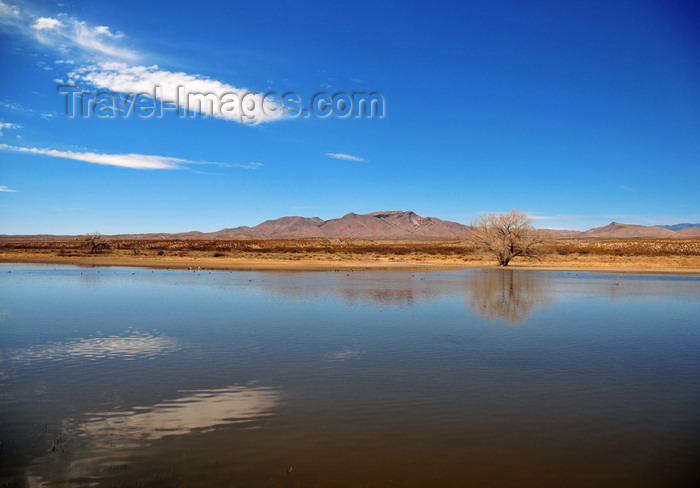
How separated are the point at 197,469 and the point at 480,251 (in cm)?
5419

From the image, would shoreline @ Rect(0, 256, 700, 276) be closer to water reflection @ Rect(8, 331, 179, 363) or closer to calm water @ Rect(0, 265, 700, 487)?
calm water @ Rect(0, 265, 700, 487)

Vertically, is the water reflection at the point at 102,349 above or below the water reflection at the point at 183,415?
above

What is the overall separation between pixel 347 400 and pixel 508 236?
49946 mm

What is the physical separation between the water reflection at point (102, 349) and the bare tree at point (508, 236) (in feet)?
153

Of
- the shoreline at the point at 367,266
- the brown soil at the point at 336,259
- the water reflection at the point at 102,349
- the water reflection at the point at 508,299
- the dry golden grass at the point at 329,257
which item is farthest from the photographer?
the dry golden grass at the point at 329,257

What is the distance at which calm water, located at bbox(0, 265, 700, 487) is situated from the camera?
5.98 meters

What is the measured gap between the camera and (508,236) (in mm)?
55062

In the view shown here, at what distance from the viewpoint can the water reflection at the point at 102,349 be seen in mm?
11359

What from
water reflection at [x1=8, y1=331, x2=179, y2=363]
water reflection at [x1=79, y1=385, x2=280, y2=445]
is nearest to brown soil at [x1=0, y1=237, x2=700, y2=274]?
water reflection at [x1=8, y1=331, x2=179, y2=363]

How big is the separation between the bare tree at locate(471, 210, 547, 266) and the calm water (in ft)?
125

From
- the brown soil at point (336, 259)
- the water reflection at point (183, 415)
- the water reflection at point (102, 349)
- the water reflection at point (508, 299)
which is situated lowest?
the water reflection at point (508, 299)

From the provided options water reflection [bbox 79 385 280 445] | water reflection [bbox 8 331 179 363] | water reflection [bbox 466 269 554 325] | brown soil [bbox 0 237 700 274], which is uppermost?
brown soil [bbox 0 237 700 274]

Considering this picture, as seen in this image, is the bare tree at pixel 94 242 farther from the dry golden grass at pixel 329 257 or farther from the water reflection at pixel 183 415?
the water reflection at pixel 183 415

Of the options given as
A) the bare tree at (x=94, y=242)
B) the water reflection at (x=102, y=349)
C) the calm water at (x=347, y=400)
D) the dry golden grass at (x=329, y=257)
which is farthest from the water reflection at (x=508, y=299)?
the bare tree at (x=94, y=242)
